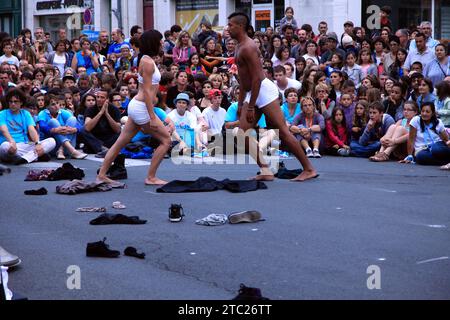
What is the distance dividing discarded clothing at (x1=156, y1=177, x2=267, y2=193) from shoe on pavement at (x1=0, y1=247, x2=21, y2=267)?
384cm

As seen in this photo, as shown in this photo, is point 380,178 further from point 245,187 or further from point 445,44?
point 445,44

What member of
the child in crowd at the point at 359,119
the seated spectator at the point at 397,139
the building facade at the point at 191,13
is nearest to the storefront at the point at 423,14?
the building facade at the point at 191,13

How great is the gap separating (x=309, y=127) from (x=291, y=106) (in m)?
0.72

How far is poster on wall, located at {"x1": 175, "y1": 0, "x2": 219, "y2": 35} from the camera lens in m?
28.9

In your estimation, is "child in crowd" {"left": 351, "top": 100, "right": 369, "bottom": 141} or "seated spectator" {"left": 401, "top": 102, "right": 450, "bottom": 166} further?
"child in crowd" {"left": 351, "top": 100, "right": 369, "bottom": 141}

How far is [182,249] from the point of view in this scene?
7445mm

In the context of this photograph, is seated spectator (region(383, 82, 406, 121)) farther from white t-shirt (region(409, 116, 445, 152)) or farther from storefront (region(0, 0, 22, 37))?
storefront (region(0, 0, 22, 37))

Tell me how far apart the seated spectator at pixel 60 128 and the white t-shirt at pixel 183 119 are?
1.61 m

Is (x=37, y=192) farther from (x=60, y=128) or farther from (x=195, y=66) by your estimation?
(x=195, y=66)

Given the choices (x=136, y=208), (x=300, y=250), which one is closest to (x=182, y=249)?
(x=300, y=250)

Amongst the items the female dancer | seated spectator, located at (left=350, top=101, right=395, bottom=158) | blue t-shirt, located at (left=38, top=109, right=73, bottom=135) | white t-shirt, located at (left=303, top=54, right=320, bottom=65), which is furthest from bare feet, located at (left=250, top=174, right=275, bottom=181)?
white t-shirt, located at (left=303, top=54, right=320, bottom=65)

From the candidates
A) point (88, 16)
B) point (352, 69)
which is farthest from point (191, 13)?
point (352, 69)

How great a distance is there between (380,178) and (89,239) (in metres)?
5.09

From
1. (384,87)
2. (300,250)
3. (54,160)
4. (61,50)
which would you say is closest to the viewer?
(300,250)
